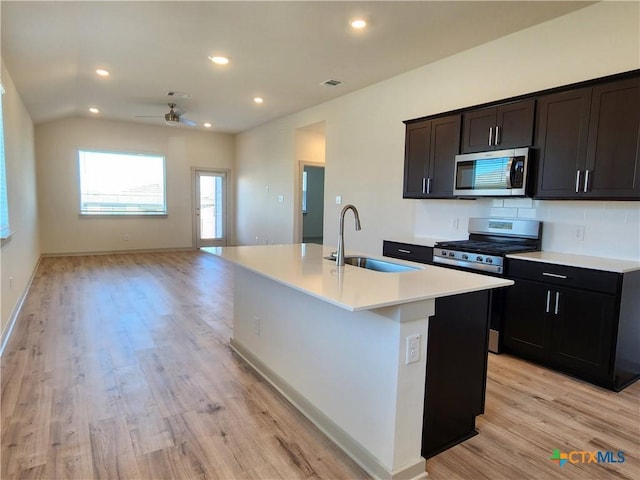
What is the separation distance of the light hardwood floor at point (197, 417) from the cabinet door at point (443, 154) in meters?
1.67

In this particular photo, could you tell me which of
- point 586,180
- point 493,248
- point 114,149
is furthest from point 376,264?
point 114,149

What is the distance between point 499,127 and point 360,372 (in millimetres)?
2524

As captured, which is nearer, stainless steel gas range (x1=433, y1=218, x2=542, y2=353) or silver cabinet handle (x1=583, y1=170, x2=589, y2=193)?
silver cabinet handle (x1=583, y1=170, x2=589, y2=193)

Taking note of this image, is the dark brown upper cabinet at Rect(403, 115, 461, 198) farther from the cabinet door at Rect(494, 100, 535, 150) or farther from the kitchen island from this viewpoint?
the kitchen island

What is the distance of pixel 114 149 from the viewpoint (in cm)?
787

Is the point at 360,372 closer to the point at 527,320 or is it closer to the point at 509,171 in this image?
the point at 527,320

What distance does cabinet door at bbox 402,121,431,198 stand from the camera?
3.95m

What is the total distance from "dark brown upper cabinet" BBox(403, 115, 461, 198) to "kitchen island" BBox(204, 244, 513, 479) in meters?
1.72

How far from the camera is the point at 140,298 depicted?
15.2 ft

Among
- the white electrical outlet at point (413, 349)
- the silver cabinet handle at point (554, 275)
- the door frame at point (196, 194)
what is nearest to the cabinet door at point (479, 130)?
the silver cabinet handle at point (554, 275)

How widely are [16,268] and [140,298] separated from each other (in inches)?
49.3

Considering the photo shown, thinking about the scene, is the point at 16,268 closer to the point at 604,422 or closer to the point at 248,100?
the point at 248,100

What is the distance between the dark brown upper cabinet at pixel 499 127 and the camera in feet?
10.1

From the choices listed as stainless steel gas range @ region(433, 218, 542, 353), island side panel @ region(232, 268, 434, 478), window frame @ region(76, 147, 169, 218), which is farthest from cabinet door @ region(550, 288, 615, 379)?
window frame @ region(76, 147, 169, 218)
